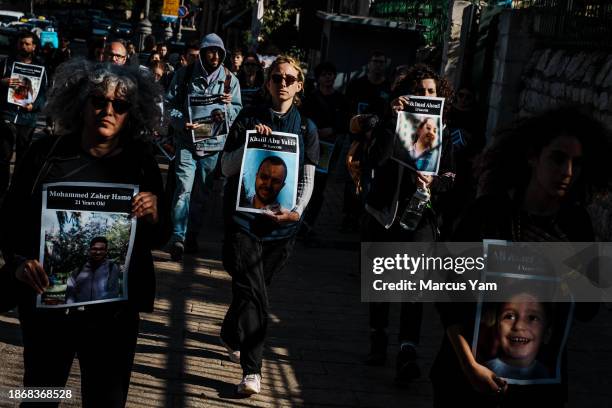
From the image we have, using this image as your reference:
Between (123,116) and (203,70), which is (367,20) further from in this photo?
(123,116)

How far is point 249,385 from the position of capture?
6035mm

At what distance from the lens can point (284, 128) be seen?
6.23 m

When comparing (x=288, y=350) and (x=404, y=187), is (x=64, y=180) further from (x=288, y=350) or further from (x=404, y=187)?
(x=288, y=350)

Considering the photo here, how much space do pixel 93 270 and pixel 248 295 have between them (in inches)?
88.4

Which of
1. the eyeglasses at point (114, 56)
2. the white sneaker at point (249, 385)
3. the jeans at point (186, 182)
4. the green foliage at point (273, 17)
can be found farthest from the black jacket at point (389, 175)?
the green foliage at point (273, 17)

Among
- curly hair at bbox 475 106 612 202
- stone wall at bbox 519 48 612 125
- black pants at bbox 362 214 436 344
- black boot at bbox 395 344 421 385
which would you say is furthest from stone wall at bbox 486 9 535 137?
curly hair at bbox 475 106 612 202

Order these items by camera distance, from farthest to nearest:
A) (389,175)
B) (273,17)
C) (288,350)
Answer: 1. (273,17)
2. (288,350)
3. (389,175)

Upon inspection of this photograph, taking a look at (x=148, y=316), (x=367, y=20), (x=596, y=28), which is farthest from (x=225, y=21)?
(x=148, y=316)

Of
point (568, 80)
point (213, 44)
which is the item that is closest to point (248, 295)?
point (213, 44)

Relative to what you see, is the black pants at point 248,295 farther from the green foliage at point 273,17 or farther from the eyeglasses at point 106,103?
the green foliage at point 273,17

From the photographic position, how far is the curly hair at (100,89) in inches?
164

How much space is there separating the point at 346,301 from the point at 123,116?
4787mm

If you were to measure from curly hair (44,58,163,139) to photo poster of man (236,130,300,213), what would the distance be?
1734 millimetres

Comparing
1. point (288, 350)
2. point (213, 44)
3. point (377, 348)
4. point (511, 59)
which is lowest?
point (288, 350)
